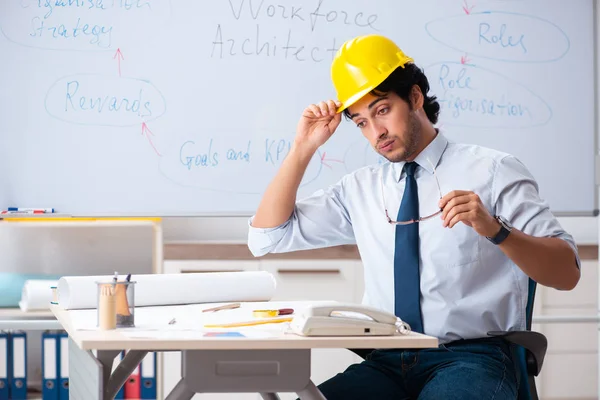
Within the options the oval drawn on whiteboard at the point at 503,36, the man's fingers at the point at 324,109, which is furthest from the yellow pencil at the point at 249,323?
the oval drawn on whiteboard at the point at 503,36

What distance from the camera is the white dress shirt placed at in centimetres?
178

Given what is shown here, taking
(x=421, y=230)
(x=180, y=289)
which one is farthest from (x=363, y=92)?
(x=180, y=289)

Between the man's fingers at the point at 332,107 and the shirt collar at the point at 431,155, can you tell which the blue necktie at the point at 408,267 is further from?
the man's fingers at the point at 332,107

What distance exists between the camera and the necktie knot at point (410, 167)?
1919mm

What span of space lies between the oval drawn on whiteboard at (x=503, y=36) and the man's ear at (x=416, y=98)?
1.24m

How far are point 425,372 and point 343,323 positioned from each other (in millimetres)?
435

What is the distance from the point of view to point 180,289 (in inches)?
74.8

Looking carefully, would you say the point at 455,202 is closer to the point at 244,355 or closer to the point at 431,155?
the point at 431,155

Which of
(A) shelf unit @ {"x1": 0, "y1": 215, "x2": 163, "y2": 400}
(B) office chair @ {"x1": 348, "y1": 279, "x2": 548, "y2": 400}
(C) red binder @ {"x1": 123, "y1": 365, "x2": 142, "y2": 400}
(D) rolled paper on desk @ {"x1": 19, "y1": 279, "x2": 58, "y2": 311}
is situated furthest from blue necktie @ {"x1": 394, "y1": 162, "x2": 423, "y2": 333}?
(C) red binder @ {"x1": 123, "y1": 365, "x2": 142, "y2": 400}

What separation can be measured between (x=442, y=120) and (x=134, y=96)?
1.13 meters

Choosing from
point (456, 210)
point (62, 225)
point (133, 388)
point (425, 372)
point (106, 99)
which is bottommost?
point (133, 388)

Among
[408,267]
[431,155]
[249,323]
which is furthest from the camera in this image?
[431,155]

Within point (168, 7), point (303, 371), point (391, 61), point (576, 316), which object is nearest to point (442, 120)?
point (576, 316)

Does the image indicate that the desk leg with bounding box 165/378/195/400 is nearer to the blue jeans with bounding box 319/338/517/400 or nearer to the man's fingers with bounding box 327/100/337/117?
the blue jeans with bounding box 319/338/517/400
